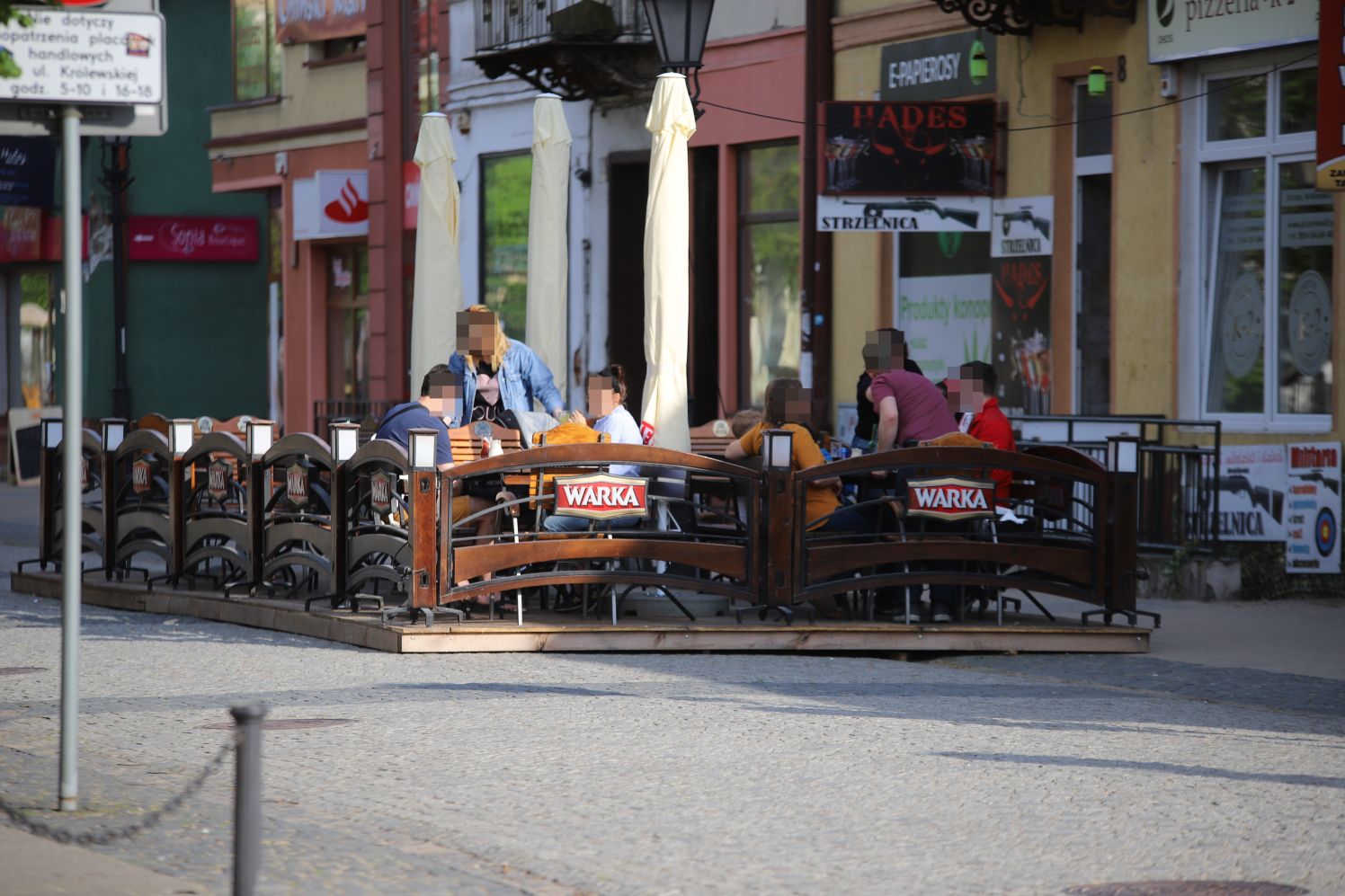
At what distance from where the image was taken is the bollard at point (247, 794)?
4828 mm

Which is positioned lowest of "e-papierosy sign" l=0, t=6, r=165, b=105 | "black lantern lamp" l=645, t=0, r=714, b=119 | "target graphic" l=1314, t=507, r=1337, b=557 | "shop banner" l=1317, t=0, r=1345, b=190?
"target graphic" l=1314, t=507, r=1337, b=557

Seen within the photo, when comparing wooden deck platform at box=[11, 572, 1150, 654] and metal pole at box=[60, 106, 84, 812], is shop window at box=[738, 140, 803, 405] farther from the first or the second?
metal pole at box=[60, 106, 84, 812]

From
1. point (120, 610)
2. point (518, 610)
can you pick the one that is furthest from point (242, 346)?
point (518, 610)

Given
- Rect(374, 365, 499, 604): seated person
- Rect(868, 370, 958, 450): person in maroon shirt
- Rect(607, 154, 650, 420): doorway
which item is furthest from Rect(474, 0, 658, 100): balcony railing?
Rect(868, 370, 958, 450): person in maroon shirt

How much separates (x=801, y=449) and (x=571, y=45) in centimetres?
1130

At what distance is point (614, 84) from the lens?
2342 centimetres

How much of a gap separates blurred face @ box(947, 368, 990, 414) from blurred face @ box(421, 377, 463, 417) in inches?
125

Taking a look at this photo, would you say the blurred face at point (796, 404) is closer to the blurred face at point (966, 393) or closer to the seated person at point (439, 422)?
the blurred face at point (966, 393)

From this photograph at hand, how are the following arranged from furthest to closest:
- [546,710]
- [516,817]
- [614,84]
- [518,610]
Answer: [614,84]
[518,610]
[546,710]
[516,817]

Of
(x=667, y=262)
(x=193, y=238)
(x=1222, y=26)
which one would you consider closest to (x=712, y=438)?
(x=667, y=262)

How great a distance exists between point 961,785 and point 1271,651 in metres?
5.15

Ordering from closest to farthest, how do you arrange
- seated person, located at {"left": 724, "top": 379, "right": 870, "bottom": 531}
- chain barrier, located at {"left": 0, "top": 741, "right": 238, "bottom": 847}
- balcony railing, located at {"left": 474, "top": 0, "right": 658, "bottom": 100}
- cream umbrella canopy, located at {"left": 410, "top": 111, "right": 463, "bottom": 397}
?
chain barrier, located at {"left": 0, "top": 741, "right": 238, "bottom": 847}, seated person, located at {"left": 724, "top": 379, "right": 870, "bottom": 531}, cream umbrella canopy, located at {"left": 410, "top": 111, "right": 463, "bottom": 397}, balcony railing, located at {"left": 474, "top": 0, "right": 658, "bottom": 100}

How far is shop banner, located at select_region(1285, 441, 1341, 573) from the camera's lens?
14.9 metres

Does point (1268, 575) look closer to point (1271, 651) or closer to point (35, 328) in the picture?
point (1271, 651)
